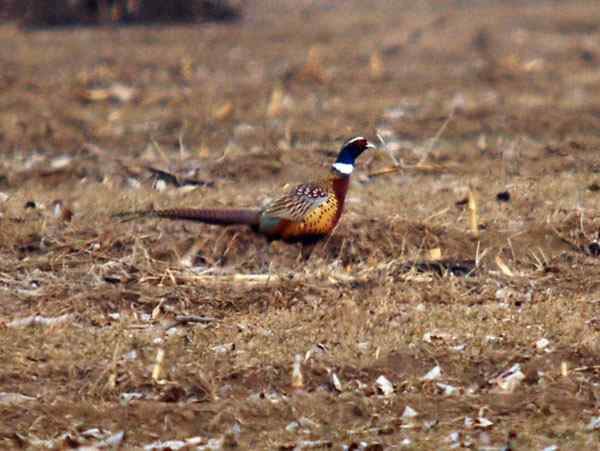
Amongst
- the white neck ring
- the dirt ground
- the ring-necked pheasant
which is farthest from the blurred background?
the ring-necked pheasant

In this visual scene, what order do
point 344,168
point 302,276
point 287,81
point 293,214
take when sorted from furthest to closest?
point 287,81 < point 344,168 < point 293,214 < point 302,276

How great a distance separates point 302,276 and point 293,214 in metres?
0.35

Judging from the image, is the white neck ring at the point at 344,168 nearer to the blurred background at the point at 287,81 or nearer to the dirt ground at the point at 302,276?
the dirt ground at the point at 302,276

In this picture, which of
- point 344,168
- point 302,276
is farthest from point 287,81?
point 302,276

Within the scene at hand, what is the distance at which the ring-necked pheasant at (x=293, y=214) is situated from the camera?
7453 mm

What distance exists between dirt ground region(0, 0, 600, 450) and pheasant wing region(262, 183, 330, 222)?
0.30 m

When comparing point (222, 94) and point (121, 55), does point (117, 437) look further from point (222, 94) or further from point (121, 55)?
point (121, 55)

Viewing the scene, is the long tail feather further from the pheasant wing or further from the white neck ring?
the white neck ring

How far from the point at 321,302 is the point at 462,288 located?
72cm

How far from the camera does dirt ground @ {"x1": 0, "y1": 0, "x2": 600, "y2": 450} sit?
5.84m

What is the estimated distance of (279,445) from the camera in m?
5.61

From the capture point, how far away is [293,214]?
745cm

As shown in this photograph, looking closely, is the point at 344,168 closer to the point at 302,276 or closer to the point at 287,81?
the point at 302,276

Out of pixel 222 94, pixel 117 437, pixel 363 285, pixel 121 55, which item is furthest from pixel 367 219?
pixel 121 55
